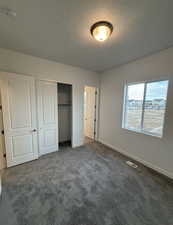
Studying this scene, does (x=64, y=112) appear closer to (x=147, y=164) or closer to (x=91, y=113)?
(x=91, y=113)

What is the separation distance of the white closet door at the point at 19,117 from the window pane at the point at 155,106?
3116 mm

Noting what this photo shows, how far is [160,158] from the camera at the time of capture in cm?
240

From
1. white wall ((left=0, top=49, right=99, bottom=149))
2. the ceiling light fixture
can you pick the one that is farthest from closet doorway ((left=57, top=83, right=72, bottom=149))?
the ceiling light fixture

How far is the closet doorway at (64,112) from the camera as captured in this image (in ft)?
13.1

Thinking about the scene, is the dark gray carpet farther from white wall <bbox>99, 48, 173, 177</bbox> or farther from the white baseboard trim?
white wall <bbox>99, 48, 173, 177</bbox>

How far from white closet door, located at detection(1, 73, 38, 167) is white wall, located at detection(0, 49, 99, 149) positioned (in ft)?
1.05

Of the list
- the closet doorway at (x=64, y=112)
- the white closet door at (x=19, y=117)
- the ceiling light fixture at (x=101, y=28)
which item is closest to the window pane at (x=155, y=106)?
the ceiling light fixture at (x=101, y=28)

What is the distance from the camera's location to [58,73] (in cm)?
316

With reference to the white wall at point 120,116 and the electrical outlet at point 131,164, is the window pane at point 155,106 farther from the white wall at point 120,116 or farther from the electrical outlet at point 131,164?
the electrical outlet at point 131,164

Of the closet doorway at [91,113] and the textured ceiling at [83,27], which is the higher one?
the textured ceiling at [83,27]

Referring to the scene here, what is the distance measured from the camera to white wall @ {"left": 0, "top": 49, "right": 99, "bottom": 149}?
2473 millimetres

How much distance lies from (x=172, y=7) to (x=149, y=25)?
337 mm

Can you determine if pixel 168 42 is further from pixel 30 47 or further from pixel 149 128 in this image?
pixel 30 47

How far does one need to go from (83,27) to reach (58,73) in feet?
5.61
